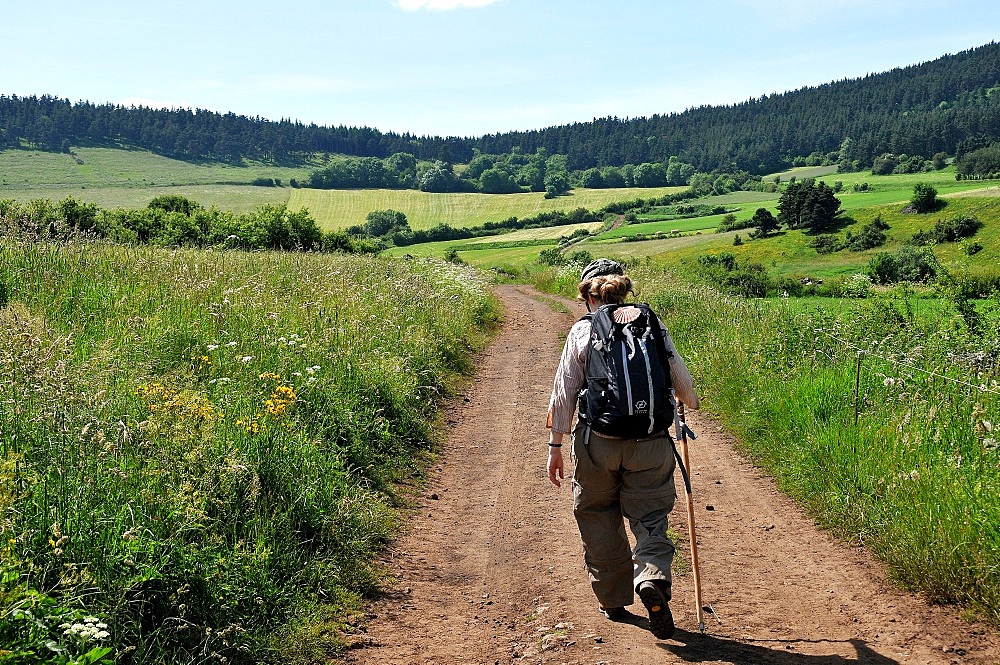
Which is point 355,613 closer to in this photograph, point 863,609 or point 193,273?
point 863,609

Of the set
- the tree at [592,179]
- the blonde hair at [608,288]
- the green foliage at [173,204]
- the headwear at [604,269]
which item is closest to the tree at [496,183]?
the tree at [592,179]

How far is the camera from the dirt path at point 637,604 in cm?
410

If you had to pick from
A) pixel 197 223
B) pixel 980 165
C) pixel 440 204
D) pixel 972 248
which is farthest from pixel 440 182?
pixel 197 223

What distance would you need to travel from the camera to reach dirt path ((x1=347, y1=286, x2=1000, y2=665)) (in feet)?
13.4

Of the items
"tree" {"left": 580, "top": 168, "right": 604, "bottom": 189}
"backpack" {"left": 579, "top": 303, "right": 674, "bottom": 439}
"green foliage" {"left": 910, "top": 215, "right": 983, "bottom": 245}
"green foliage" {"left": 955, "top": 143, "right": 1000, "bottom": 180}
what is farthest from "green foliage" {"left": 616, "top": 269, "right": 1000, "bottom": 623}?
"tree" {"left": 580, "top": 168, "right": 604, "bottom": 189}

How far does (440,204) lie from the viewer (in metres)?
120

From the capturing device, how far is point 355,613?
15.6ft

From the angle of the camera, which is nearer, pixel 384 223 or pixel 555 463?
pixel 555 463

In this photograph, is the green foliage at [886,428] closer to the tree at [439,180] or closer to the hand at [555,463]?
the hand at [555,463]

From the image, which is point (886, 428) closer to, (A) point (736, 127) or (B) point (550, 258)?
(B) point (550, 258)

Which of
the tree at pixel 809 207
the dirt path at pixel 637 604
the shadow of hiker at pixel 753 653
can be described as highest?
the tree at pixel 809 207

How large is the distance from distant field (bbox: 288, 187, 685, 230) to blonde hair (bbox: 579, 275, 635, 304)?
97.0 m

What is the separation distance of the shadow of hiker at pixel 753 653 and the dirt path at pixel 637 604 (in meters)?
0.01

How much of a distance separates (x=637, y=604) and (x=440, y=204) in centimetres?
11768
